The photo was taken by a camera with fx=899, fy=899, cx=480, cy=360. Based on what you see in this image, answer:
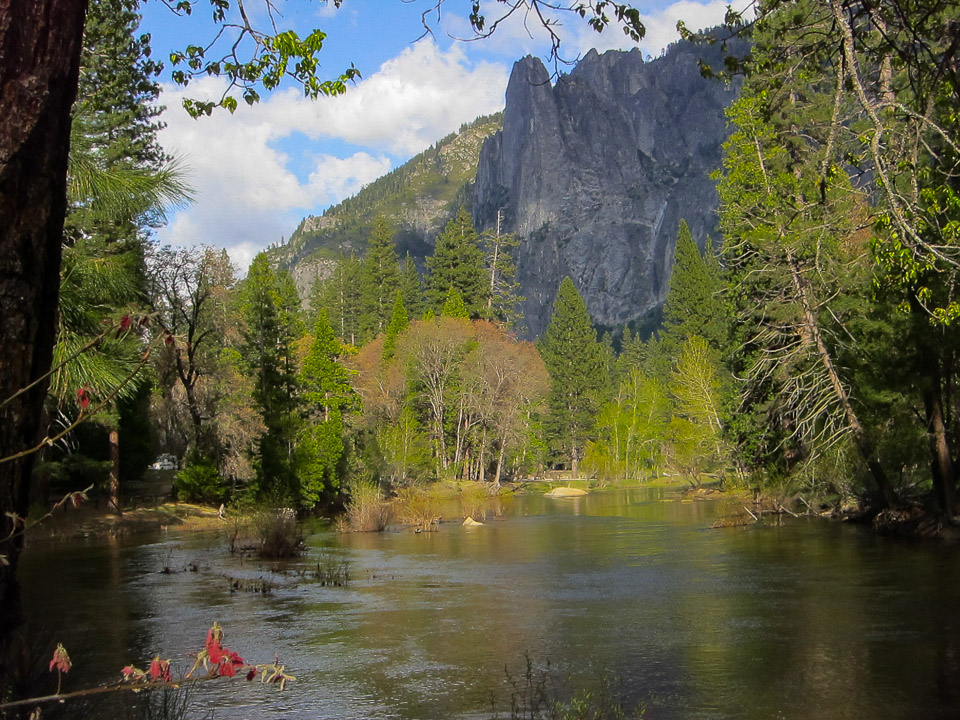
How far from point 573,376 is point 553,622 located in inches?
2714

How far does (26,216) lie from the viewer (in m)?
3.12

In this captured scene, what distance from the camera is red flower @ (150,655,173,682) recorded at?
2375 millimetres

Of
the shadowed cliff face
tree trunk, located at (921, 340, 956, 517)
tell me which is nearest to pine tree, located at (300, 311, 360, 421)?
tree trunk, located at (921, 340, 956, 517)

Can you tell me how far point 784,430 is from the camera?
29281mm

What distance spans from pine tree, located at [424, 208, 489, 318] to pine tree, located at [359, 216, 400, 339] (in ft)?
46.7

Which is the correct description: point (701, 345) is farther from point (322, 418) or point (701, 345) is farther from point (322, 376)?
point (322, 376)

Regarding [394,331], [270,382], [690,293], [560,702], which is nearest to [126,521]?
[270,382]

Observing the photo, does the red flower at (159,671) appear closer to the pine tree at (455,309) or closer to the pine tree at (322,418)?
the pine tree at (322,418)

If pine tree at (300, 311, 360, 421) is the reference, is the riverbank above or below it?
Result: below

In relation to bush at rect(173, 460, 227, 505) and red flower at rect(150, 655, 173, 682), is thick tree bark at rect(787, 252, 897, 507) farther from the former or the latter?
bush at rect(173, 460, 227, 505)

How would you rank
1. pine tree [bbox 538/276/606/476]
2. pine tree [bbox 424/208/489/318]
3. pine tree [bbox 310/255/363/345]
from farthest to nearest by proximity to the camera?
pine tree [bbox 310/255/363/345] < pine tree [bbox 538/276/606/476] < pine tree [bbox 424/208/489/318]

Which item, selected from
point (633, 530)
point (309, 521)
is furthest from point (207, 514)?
point (633, 530)

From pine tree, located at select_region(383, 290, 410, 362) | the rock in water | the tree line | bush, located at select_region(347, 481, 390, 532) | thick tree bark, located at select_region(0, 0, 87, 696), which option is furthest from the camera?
pine tree, located at select_region(383, 290, 410, 362)

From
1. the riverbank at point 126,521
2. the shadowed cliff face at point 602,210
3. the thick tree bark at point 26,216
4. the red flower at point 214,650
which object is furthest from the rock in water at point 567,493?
the shadowed cliff face at point 602,210
